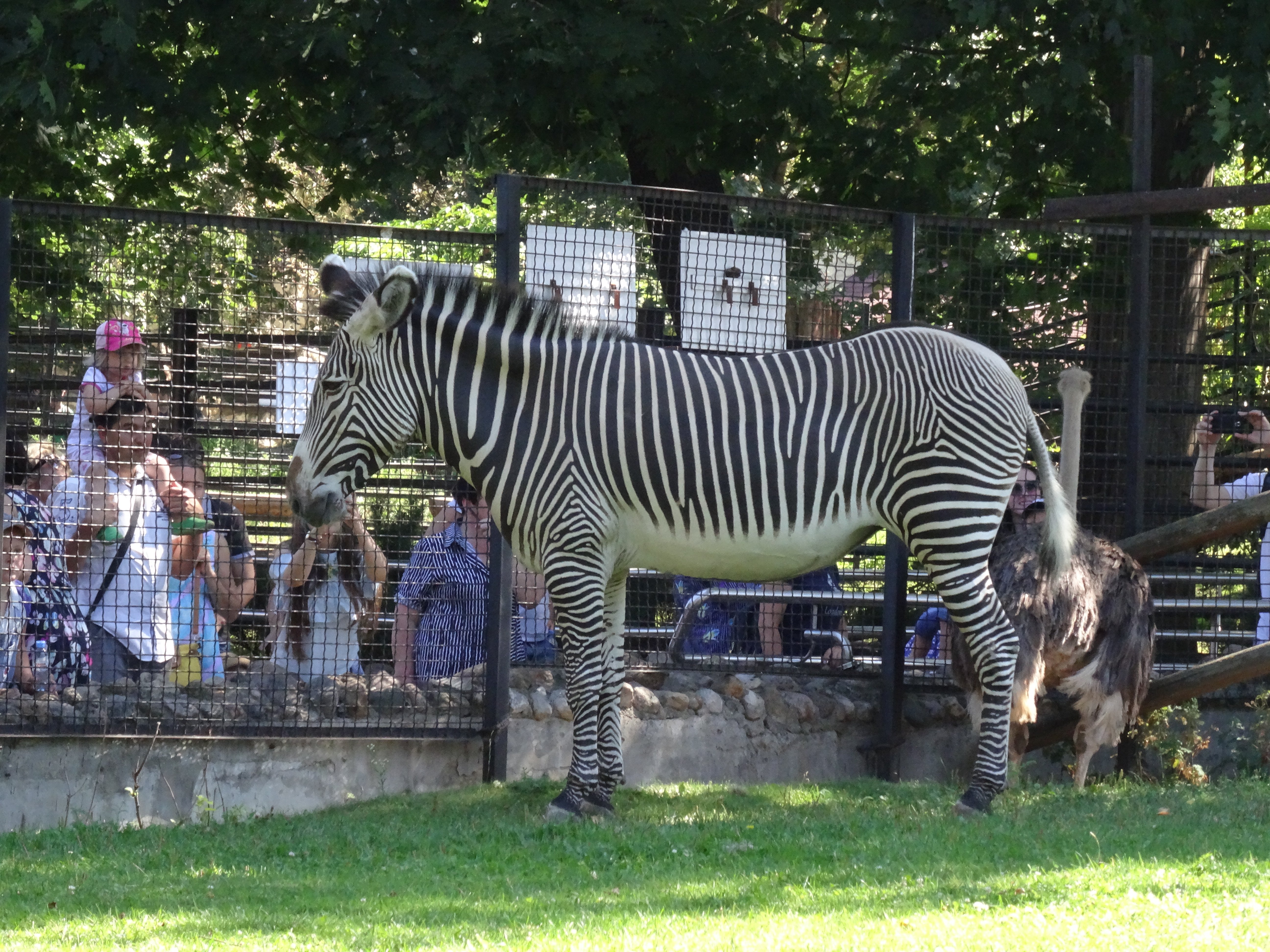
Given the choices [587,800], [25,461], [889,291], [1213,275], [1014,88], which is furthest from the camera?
[1014,88]

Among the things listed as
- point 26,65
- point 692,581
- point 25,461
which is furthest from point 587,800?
point 26,65

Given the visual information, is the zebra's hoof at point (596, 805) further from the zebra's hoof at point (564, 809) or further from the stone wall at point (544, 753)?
the stone wall at point (544, 753)

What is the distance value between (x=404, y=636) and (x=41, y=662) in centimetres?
185

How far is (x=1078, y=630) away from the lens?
7.44m

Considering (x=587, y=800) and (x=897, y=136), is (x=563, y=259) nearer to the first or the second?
(x=587, y=800)

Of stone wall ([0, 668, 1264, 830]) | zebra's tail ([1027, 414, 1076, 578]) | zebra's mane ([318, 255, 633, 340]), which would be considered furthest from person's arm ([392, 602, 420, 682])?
zebra's tail ([1027, 414, 1076, 578])

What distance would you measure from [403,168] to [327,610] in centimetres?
386

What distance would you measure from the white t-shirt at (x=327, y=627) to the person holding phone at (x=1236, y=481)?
4855 mm

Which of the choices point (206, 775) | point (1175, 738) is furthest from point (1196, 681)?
point (206, 775)

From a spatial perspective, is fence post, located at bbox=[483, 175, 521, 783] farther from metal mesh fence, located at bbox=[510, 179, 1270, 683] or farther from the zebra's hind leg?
the zebra's hind leg

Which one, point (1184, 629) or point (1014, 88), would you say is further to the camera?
point (1014, 88)

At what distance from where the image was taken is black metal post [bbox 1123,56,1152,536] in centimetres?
835

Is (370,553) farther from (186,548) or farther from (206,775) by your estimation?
(206,775)

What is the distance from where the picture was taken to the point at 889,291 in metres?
8.50
